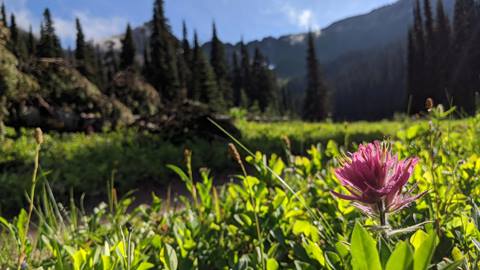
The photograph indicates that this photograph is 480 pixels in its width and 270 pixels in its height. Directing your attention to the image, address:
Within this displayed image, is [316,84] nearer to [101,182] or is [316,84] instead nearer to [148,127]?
[148,127]

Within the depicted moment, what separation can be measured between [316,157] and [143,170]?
5.02 metres

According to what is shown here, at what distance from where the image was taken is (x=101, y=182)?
606 cm

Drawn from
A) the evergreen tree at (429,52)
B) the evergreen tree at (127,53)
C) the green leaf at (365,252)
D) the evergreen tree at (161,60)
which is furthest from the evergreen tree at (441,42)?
the green leaf at (365,252)

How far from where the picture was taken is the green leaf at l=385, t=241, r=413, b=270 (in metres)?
0.48

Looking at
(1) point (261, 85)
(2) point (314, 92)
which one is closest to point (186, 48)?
(1) point (261, 85)

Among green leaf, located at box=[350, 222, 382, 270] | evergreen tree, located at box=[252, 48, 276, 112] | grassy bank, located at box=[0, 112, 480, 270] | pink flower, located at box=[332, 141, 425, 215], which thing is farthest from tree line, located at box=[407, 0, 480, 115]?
green leaf, located at box=[350, 222, 382, 270]

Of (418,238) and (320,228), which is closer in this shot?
(418,238)

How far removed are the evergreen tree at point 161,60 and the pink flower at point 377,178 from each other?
38552 millimetres

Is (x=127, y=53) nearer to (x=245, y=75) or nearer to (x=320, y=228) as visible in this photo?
(x=245, y=75)

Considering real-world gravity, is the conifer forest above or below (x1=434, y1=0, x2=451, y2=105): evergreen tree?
below

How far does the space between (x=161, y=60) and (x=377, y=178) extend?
40.3 m

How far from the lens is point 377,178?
1.93ft

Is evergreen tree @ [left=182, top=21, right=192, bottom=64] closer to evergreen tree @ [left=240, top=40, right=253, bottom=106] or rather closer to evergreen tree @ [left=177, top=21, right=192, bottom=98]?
evergreen tree @ [left=177, top=21, right=192, bottom=98]

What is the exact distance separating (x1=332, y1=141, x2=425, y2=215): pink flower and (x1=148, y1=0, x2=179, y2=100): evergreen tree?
38552 millimetres
